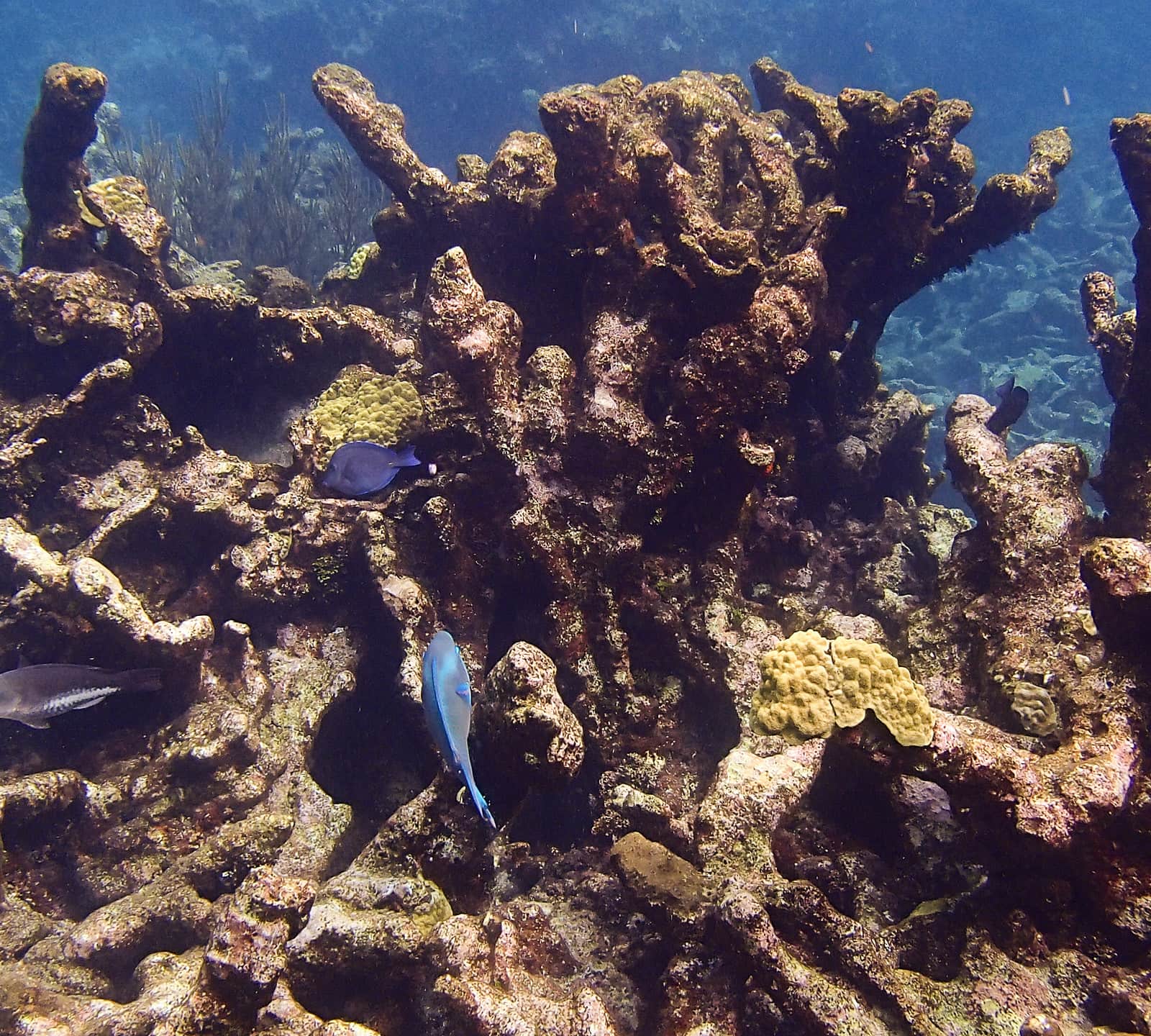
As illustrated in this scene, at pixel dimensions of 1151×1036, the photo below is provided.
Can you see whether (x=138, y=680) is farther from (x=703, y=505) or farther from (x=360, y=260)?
(x=360, y=260)

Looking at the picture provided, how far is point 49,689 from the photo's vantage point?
3014 mm

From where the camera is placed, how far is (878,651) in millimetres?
2883

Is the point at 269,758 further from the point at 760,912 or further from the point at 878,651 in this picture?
the point at 878,651

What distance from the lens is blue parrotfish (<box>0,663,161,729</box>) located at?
2.93 metres

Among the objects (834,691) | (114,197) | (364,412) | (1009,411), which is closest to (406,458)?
(364,412)

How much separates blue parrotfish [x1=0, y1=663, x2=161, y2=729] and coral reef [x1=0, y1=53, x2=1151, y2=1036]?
15.0 inches

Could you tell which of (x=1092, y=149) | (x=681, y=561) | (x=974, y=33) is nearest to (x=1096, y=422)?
(x=681, y=561)

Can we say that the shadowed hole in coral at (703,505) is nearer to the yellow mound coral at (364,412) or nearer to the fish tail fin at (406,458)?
the fish tail fin at (406,458)

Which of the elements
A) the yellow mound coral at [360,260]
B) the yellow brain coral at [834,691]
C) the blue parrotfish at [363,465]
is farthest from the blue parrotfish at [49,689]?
the yellow mound coral at [360,260]

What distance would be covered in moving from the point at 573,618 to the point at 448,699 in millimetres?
1755

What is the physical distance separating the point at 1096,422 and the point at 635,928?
19.1 metres

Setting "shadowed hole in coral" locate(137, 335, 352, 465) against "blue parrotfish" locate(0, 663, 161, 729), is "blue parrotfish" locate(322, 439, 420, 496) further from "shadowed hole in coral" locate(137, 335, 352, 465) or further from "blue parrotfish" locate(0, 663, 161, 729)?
"shadowed hole in coral" locate(137, 335, 352, 465)

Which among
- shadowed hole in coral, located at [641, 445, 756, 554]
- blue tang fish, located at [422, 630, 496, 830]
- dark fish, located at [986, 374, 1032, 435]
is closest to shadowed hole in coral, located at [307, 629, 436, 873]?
blue tang fish, located at [422, 630, 496, 830]

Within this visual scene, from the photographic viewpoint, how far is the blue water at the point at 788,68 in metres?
21.0
